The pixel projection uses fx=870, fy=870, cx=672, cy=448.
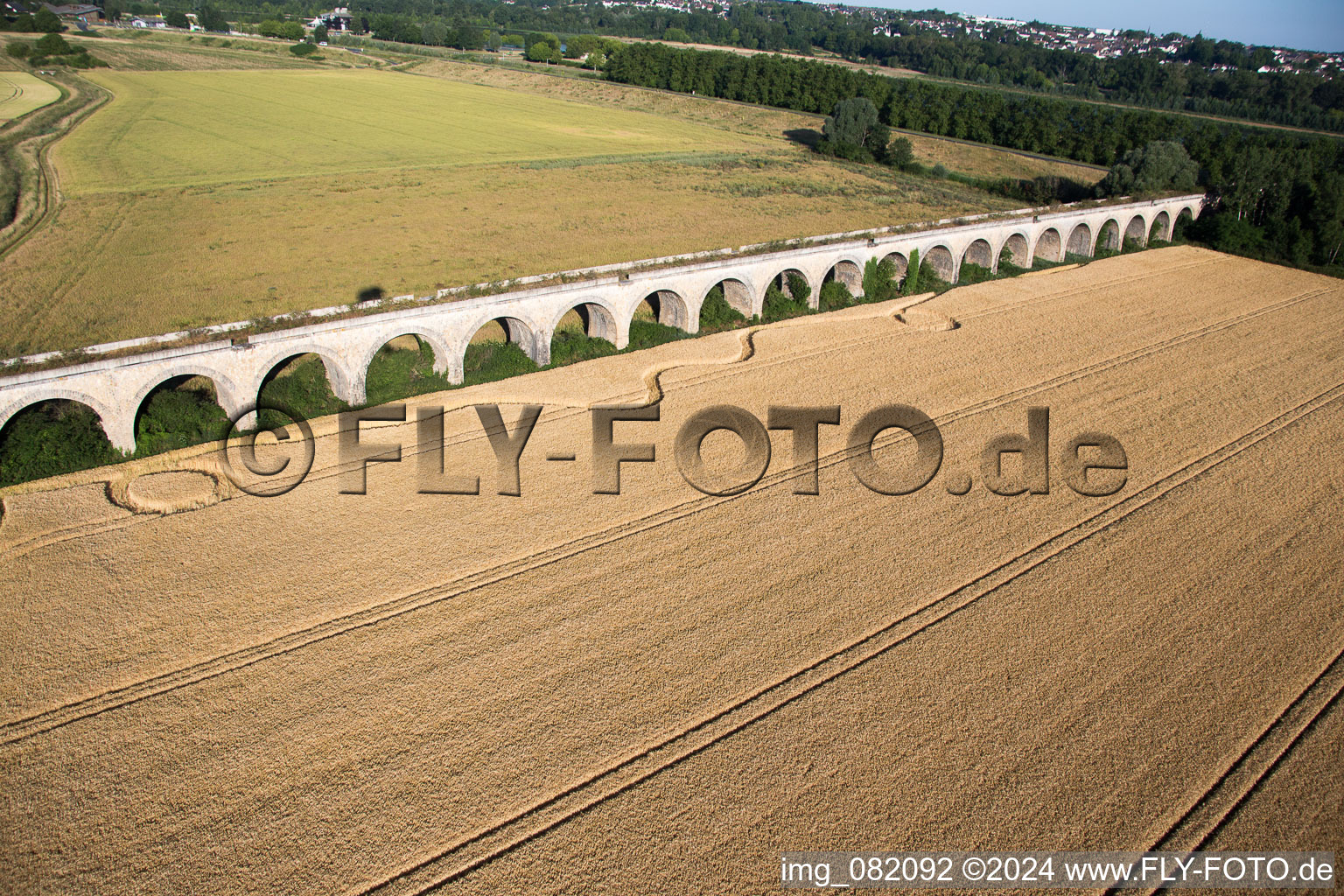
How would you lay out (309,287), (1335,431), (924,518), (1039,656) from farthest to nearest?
(309,287)
(1335,431)
(924,518)
(1039,656)

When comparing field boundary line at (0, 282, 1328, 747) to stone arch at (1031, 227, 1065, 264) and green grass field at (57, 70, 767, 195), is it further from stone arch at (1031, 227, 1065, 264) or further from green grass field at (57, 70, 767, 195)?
green grass field at (57, 70, 767, 195)

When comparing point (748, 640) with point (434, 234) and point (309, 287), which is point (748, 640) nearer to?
point (309, 287)

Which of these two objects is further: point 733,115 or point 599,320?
point 733,115

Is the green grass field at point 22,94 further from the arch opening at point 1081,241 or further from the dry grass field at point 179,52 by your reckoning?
the arch opening at point 1081,241

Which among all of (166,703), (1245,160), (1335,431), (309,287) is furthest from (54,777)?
(1245,160)

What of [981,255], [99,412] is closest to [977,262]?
[981,255]

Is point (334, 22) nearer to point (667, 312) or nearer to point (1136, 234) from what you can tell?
point (1136, 234)

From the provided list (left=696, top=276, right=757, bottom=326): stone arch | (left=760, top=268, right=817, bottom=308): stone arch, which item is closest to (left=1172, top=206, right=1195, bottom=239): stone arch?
(left=760, top=268, right=817, bottom=308): stone arch
